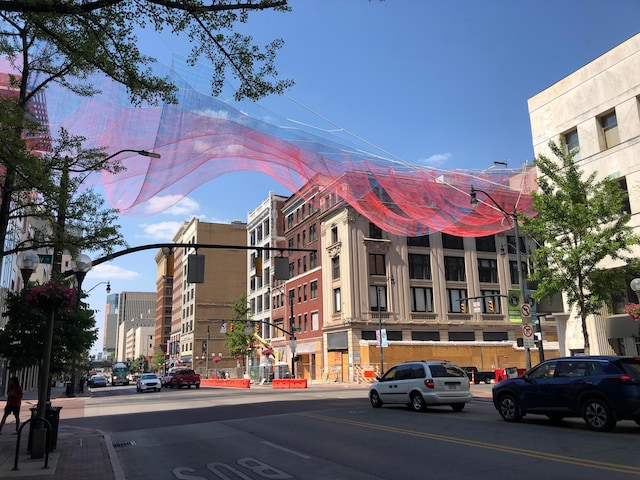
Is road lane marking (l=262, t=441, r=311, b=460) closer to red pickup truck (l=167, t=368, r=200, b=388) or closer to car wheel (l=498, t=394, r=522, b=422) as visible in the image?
car wheel (l=498, t=394, r=522, b=422)

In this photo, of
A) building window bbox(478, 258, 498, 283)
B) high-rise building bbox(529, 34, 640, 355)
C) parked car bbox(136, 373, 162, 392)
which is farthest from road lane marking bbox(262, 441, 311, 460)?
building window bbox(478, 258, 498, 283)

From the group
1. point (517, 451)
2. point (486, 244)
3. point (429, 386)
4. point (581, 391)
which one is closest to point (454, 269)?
point (486, 244)

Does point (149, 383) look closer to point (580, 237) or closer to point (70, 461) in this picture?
point (70, 461)

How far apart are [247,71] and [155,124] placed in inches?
241

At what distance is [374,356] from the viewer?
154 feet

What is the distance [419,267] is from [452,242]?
5.26 metres

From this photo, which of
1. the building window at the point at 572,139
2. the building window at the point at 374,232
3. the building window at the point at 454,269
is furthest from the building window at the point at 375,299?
the building window at the point at 572,139

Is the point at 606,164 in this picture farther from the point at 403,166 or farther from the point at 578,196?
the point at 403,166

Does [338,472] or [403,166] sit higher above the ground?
[403,166]

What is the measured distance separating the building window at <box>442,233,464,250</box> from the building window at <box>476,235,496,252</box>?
2.10 metres

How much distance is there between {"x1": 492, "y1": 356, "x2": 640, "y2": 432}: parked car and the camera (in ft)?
36.7

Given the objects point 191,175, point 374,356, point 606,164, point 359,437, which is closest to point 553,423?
point 359,437

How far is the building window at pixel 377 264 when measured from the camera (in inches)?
1986

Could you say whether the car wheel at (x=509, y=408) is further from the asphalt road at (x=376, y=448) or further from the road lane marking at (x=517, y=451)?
the road lane marking at (x=517, y=451)
